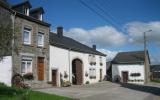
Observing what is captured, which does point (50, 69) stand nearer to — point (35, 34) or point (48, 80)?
point (48, 80)

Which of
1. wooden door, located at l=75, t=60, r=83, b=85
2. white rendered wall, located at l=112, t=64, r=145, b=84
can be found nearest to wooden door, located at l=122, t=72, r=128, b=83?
white rendered wall, located at l=112, t=64, r=145, b=84

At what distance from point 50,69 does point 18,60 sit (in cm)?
525

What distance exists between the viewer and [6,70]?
21594mm

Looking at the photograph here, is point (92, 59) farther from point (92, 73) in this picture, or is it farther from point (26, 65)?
point (26, 65)

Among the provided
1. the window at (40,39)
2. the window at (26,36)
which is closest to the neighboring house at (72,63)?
the window at (40,39)

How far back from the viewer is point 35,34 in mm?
25188

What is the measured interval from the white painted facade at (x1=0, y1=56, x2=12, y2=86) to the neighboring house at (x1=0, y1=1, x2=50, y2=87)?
0.08 metres

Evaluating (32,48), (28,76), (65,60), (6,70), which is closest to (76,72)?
(65,60)

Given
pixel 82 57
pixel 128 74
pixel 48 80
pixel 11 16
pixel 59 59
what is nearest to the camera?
pixel 11 16

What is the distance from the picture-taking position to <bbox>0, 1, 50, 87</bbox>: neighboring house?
22.8 metres

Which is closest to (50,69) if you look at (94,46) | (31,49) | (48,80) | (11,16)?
(48,80)

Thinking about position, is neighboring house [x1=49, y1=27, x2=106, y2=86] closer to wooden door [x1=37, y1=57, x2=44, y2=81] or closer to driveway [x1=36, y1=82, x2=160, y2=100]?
wooden door [x1=37, y1=57, x2=44, y2=81]

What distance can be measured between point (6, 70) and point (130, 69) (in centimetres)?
3037

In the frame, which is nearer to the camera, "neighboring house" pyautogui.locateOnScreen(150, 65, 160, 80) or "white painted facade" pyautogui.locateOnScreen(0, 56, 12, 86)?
"white painted facade" pyautogui.locateOnScreen(0, 56, 12, 86)
